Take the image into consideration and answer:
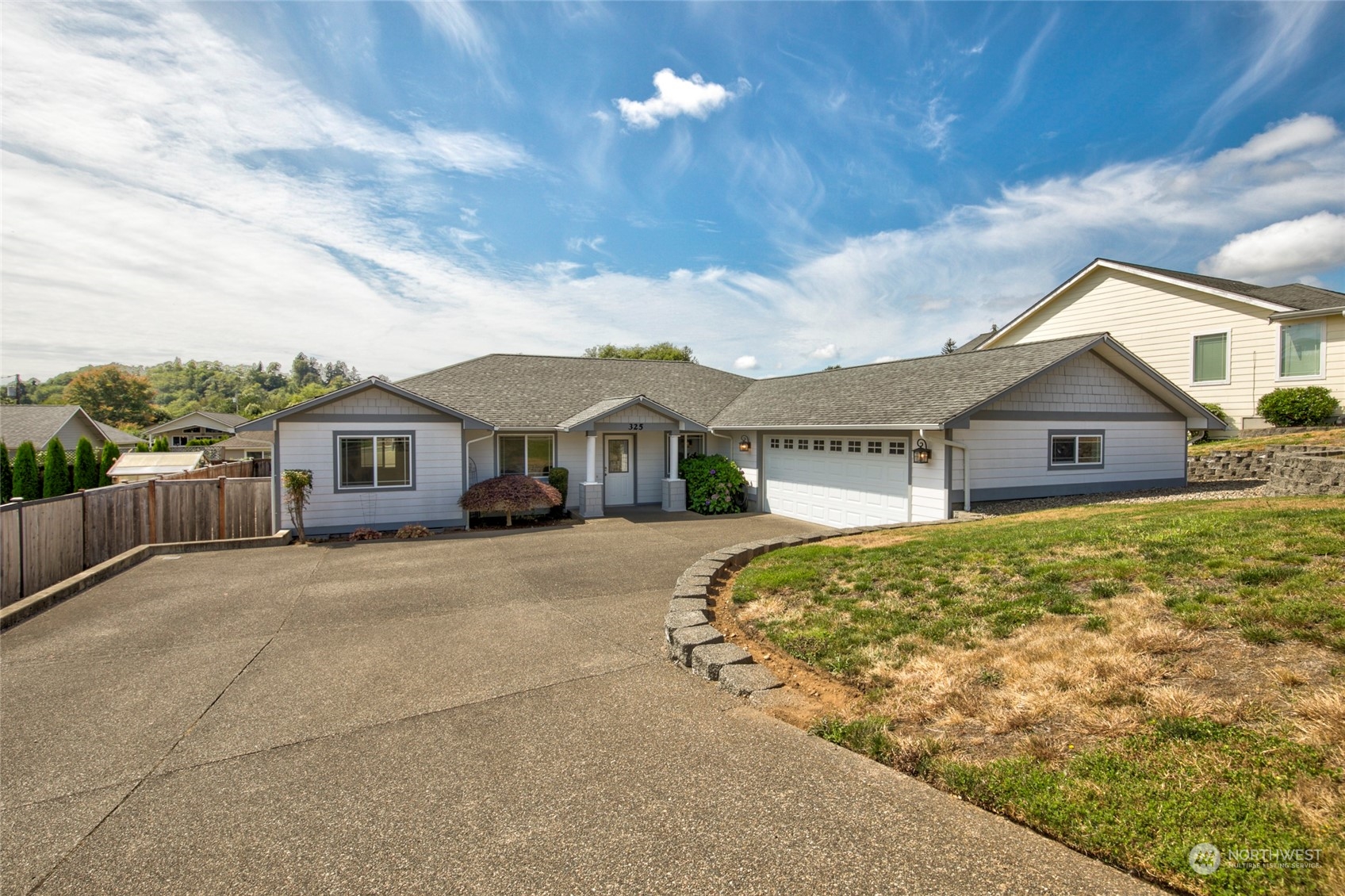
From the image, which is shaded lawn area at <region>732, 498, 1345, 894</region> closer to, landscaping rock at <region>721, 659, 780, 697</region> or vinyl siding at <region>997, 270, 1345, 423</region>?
landscaping rock at <region>721, 659, 780, 697</region>

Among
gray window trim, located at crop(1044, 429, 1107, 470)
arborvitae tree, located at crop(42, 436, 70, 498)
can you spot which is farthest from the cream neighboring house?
arborvitae tree, located at crop(42, 436, 70, 498)

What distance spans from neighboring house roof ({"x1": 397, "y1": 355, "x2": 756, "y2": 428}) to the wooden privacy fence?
19.7 feet

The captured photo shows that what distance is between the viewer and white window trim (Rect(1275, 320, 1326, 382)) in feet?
53.7

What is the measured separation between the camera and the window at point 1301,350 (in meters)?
16.5

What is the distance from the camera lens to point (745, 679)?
4918 mm

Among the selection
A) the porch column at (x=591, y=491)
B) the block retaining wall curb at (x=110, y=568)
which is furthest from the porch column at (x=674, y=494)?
the block retaining wall curb at (x=110, y=568)

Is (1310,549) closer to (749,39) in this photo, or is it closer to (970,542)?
(970,542)

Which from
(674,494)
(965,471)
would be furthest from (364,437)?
(965,471)

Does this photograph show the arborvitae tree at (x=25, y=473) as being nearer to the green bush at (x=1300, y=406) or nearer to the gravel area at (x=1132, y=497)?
the gravel area at (x=1132, y=497)

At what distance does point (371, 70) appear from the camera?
11062 mm

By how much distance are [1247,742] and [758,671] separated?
2971mm

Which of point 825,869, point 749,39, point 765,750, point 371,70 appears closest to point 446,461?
point 371,70

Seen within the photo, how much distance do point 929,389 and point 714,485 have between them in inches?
253

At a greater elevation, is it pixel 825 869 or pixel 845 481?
pixel 845 481
